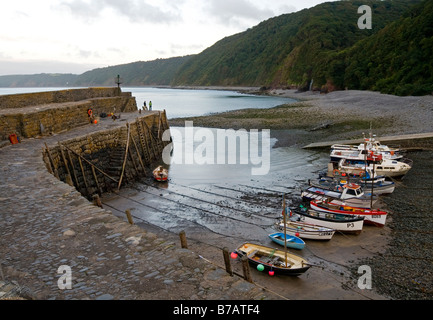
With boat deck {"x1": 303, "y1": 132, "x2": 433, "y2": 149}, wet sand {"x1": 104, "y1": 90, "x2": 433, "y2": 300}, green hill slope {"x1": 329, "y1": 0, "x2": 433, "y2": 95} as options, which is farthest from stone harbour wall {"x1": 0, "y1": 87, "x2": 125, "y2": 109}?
green hill slope {"x1": 329, "y1": 0, "x2": 433, "y2": 95}

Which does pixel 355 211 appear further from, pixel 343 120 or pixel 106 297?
pixel 343 120

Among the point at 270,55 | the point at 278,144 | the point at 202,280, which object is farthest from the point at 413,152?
the point at 270,55

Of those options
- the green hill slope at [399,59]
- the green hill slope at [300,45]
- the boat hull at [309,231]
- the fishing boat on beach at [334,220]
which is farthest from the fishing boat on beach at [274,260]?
the green hill slope at [300,45]

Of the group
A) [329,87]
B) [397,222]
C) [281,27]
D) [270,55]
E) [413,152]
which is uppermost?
[281,27]

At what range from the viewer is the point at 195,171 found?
26.4m

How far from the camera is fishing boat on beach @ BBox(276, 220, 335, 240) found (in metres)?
14.0

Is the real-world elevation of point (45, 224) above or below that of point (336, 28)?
below

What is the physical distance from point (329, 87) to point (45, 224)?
85.9 m

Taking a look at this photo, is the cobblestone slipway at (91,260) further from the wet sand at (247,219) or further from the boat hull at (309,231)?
the boat hull at (309,231)

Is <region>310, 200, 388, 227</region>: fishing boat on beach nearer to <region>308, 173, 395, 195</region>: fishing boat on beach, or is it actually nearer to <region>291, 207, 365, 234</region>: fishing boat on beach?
<region>291, 207, 365, 234</region>: fishing boat on beach

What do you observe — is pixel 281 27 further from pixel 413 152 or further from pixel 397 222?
pixel 397 222

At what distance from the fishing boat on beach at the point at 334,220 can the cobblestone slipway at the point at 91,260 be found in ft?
31.7

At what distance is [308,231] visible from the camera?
46.4 ft
